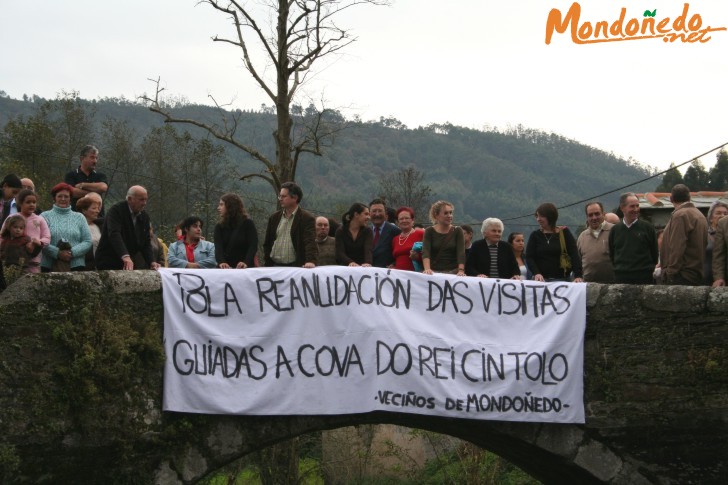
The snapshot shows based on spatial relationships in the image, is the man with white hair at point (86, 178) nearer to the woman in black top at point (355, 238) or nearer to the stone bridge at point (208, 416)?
the stone bridge at point (208, 416)

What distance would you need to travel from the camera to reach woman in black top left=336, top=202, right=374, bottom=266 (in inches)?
363

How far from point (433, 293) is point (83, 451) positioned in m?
3.09

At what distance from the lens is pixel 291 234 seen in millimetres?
9148

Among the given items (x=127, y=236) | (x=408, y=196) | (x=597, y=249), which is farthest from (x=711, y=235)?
(x=408, y=196)

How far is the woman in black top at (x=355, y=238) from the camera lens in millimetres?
9219

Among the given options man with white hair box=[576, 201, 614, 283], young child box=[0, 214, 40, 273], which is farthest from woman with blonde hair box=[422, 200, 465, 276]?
young child box=[0, 214, 40, 273]

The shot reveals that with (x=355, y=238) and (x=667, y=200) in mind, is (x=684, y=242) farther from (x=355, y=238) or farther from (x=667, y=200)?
(x=667, y=200)

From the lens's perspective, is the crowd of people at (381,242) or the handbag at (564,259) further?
the handbag at (564,259)

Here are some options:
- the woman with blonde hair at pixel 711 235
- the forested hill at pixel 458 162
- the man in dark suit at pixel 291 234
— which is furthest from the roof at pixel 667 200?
the forested hill at pixel 458 162

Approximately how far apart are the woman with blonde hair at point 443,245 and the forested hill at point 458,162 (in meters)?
49.0

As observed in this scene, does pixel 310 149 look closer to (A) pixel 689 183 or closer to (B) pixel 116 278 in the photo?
(B) pixel 116 278

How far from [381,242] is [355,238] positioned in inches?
13.8

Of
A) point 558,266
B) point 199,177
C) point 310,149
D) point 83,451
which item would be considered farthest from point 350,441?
point 199,177

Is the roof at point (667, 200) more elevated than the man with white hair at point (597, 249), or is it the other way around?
the roof at point (667, 200)
